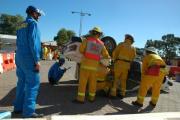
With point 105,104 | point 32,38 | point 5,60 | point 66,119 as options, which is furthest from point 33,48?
point 5,60

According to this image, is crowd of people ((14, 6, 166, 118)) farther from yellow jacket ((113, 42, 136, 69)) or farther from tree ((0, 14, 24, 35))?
tree ((0, 14, 24, 35))

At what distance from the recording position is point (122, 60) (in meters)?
9.79

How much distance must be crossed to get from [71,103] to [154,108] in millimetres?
2104

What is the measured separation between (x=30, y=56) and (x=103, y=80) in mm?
3786

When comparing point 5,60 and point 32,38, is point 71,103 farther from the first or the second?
point 5,60

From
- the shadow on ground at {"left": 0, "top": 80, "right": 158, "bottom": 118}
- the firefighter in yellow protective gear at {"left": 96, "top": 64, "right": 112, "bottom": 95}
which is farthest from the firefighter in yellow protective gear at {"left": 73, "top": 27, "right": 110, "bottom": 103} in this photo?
the firefighter in yellow protective gear at {"left": 96, "top": 64, "right": 112, "bottom": 95}

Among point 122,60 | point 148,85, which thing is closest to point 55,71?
point 122,60

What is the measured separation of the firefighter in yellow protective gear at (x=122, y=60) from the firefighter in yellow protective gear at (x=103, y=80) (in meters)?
0.28

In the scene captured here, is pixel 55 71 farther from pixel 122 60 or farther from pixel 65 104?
Answer: pixel 65 104

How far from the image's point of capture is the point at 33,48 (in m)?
6.44

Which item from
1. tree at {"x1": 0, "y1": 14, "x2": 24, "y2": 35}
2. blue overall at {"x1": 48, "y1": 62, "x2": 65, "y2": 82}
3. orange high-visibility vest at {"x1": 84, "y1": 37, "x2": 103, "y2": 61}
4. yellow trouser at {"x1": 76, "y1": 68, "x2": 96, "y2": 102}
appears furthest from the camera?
tree at {"x1": 0, "y1": 14, "x2": 24, "y2": 35}

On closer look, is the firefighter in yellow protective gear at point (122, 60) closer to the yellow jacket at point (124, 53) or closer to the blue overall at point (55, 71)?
the yellow jacket at point (124, 53)

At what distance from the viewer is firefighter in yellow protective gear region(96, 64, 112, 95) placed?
9.88 metres

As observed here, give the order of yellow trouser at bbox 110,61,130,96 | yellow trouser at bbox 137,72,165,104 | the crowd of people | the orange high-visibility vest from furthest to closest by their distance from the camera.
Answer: yellow trouser at bbox 110,61,130,96 < yellow trouser at bbox 137,72,165,104 < the orange high-visibility vest < the crowd of people
